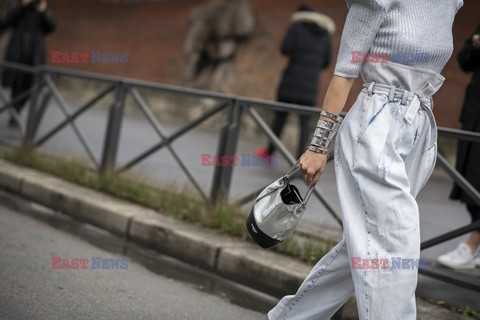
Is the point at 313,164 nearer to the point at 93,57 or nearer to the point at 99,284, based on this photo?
the point at 99,284

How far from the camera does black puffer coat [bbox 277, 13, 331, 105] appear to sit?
33.2ft

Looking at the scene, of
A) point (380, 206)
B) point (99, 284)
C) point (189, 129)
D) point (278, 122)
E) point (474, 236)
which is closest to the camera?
point (380, 206)

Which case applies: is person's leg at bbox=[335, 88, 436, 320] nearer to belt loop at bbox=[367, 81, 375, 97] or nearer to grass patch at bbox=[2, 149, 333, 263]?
belt loop at bbox=[367, 81, 375, 97]

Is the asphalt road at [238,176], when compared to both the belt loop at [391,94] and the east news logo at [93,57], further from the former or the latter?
the east news logo at [93,57]

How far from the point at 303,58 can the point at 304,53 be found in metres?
0.06

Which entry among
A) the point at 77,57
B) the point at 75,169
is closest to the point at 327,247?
the point at 75,169

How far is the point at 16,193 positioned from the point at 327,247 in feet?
10.1

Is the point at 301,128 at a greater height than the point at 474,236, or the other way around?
the point at 301,128

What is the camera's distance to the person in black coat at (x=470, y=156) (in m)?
5.00

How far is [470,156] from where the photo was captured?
197 inches

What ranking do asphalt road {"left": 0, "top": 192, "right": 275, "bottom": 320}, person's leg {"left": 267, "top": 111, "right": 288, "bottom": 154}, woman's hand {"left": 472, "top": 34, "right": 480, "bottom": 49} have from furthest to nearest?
1. person's leg {"left": 267, "top": 111, "right": 288, "bottom": 154}
2. woman's hand {"left": 472, "top": 34, "right": 480, "bottom": 49}
3. asphalt road {"left": 0, "top": 192, "right": 275, "bottom": 320}

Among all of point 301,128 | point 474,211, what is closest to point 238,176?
point 301,128

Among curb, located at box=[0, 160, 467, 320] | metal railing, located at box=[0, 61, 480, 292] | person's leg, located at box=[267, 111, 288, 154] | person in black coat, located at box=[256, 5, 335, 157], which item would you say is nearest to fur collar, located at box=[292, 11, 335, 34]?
person in black coat, located at box=[256, 5, 335, 157]

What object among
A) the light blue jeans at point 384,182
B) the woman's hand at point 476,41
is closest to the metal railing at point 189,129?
the woman's hand at point 476,41
